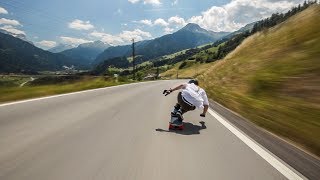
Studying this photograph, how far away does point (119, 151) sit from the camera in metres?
6.45

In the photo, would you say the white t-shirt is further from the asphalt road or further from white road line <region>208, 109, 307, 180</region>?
white road line <region>208, 109, 307, 180</region>

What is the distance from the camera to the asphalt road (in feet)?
16.5

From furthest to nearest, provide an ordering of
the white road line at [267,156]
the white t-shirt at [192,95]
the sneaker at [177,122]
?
the white t-shirt at [192,95], the sneaker at [177,122], the white road line at [267,156]

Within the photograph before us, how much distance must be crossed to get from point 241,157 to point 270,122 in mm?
3804

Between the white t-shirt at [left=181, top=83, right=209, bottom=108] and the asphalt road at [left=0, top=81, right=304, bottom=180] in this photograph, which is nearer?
the asphalt road at [left=0, top=81, right=304, bottom=180]

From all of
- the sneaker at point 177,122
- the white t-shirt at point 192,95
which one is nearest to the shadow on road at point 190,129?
the sneaker at point 177,122

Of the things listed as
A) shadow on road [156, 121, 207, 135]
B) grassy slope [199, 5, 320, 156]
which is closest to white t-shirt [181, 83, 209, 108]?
shadow on road [156, 121, 207, 135]

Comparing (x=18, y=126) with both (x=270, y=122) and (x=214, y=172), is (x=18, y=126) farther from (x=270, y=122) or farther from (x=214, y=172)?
(x=270, y=122)

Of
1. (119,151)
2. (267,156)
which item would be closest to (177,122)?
(119,151)

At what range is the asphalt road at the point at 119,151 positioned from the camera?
5020 mm

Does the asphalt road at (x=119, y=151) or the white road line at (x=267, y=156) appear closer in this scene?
the asphalt road at (x=119, y=151)

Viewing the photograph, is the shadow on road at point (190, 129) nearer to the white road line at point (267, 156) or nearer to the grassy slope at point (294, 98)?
the white road line at point (267, 156)

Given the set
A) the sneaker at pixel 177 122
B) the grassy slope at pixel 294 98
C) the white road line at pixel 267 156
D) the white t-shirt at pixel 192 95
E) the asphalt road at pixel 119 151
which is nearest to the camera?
the asphalt road at pixel 119 151

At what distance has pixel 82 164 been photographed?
536cm
